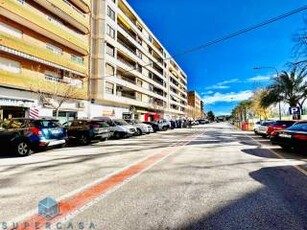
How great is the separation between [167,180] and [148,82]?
55.6 metres

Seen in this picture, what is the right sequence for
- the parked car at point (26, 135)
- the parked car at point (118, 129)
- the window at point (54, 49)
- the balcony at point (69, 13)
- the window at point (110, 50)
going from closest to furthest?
the parked car at point (26, 135), the parked car at point (118, 129), the balcony at point (69, 13), the window at point (54, 49), the window at point (110, 50)

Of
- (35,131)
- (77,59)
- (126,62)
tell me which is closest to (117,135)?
(35,131)

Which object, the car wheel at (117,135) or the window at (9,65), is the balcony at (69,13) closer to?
the window at (9,65)

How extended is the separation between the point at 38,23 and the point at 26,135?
1720cm

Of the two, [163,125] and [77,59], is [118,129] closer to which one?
[77,59]

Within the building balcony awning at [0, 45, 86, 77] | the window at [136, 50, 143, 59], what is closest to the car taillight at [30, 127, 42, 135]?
the building balcony awning at [0, 45, 86, 77]

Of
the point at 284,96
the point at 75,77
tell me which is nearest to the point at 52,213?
the point at 75,77

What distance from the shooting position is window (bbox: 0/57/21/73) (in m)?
23.2

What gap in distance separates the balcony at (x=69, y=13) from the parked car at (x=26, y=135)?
18.3 meters

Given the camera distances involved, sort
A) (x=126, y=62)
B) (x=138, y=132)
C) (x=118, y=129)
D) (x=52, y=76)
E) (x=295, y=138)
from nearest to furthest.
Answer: (x=295, y=138)
(x=118, y=129)
(x=138, y=132)
(x=52, y=76)
(x=126, y=62)

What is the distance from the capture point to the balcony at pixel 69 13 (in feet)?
93.7

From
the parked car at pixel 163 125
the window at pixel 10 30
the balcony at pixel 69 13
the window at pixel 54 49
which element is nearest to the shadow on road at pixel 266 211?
the window at pixel 10 30

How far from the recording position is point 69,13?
1228 inches

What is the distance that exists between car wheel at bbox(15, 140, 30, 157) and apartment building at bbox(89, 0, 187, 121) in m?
24.5
